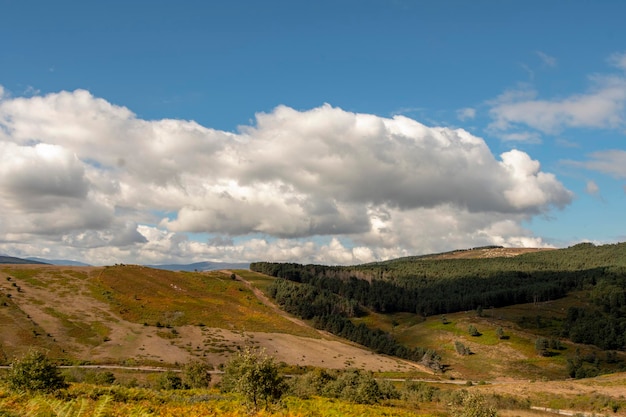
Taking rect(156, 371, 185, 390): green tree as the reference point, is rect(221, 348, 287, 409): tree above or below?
above

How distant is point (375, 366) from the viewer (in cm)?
13800

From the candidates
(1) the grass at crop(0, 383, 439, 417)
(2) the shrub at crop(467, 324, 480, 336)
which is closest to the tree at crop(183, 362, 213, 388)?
(1) the grass at crop(0, 383, 439, 417)

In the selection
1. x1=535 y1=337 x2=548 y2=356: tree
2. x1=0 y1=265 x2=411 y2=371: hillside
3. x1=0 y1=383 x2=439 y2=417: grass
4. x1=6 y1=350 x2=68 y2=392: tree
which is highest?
x1=0 y1=383 x2=439 y2=417: grass

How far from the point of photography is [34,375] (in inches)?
1548

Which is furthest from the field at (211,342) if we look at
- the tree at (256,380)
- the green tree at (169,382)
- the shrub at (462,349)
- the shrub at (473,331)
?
the tree at (256,380)

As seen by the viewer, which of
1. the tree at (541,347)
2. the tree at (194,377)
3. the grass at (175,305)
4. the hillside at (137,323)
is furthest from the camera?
the tree at (541,347)

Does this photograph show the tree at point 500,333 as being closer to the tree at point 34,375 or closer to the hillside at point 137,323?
the hillside at point 137,323

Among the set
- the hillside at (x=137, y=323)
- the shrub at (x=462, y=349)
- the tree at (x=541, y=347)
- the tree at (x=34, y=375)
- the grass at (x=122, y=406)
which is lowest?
the shrub at (x=462, y=349)

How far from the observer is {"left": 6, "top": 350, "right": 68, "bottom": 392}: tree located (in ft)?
126

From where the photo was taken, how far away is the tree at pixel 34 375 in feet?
126

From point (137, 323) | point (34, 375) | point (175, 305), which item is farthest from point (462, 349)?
point (34, 375)

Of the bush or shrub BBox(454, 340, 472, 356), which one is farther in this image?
shrub BBox(454, 340, 472, 356)

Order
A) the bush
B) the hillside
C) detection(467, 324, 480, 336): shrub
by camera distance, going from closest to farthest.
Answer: the bush
the hillside
detection(467, 324, 480, 336): shrub

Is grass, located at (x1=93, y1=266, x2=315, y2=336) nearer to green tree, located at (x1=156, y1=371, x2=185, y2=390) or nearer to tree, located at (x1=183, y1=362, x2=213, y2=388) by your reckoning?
tree, located at (x1=183, y1=362, x2=213, y2=388)
